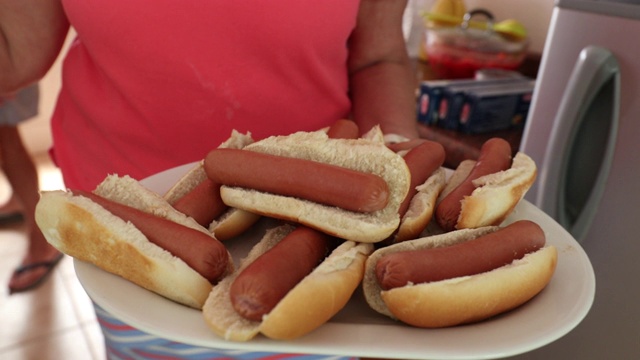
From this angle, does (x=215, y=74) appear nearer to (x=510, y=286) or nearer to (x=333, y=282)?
(x=333, y=282)

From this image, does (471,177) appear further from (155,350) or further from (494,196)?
(155,350)

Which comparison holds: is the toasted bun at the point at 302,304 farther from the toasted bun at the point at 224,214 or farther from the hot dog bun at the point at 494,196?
the hot dog bun at the point at 494,196

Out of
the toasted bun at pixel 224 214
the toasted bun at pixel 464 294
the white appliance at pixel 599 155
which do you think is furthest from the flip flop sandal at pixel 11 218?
the toasted bun at pixel 464 294

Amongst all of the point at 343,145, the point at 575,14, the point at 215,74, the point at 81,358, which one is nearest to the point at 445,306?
the point at 343,145

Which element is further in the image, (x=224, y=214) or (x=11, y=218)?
(x=11, y=218)

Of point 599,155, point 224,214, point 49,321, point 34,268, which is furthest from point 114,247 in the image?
point 34,268

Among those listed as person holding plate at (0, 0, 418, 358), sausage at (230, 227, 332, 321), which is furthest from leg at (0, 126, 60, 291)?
sausage at (230, 227, 332, 321)

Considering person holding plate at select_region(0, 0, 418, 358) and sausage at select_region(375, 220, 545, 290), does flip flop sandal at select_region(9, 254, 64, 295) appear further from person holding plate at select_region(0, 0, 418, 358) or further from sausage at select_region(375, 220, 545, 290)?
sausage at select_region(375, 220, 545, 290)
